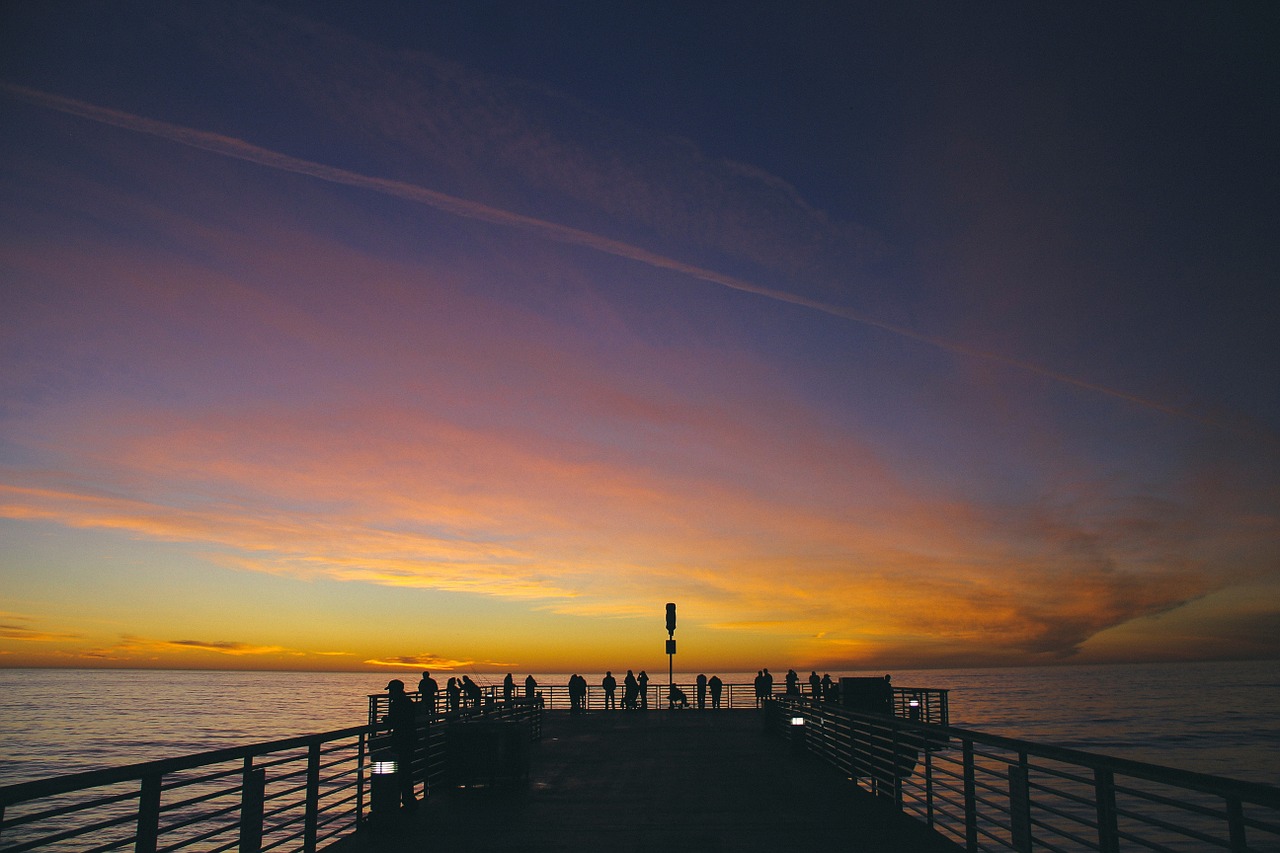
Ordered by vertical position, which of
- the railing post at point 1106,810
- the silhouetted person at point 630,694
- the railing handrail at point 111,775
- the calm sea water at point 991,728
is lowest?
the calm sea water at point 991,728

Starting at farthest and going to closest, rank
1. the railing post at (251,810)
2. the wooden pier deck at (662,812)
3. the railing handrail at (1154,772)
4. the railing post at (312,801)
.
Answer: the wooden pier deck at (662,812), the railing post at (312,801), the railing post at (251,810), the railing handrail at (1154,772)

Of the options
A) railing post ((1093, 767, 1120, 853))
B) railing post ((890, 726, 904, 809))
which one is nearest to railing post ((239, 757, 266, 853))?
railing post ((1093, 767, 1120, 853))

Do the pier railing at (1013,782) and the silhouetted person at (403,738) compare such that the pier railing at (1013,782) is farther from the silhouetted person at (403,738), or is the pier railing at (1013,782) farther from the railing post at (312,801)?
the railing post at (312,801)

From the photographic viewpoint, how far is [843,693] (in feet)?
82.4

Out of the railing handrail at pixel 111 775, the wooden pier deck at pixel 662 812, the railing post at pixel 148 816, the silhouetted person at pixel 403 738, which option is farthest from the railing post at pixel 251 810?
the silhouetted person at pixel 403 738

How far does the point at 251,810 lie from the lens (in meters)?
7.76

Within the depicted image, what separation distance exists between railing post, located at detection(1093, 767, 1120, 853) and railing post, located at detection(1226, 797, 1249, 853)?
1186mm

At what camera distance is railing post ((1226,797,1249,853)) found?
4523 mm

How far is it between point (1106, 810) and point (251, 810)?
6.61 meters

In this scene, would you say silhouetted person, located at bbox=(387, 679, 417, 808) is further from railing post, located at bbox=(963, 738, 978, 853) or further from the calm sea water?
the calm sea water

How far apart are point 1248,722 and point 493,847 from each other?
7812 cm

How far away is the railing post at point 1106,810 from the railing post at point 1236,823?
1186mm

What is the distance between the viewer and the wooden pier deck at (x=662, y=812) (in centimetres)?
947

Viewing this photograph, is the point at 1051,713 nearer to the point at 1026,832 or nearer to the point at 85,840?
the point at 85,840
